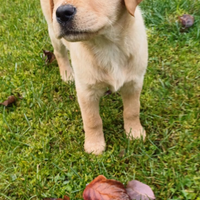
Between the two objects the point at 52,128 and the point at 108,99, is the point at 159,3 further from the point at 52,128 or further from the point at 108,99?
the point at 52,128

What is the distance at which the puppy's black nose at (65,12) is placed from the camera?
1699 millimetres

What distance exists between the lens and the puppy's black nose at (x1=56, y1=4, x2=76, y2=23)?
170 centimetres

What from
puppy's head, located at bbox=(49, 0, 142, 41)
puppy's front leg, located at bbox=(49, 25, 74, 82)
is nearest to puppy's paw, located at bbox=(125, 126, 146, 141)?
puppy's front leg, located at bbox=(49, 25, 74, 82)

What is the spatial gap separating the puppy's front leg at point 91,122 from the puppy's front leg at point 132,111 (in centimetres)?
29

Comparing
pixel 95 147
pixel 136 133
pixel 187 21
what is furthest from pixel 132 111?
pixel 187 21

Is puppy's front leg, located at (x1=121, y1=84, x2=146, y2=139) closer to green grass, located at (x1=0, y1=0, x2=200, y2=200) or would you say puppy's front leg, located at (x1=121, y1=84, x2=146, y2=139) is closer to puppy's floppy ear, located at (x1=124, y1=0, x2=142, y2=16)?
green grass, located at (x1=0, y1=0, x2=200, y2=200)

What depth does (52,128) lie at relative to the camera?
300cm

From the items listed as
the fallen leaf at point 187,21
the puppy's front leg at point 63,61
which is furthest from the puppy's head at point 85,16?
the fallen leaf at point 187,21

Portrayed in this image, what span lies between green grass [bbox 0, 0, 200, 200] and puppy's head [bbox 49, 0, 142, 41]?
1298mm

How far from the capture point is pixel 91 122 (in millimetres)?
2639

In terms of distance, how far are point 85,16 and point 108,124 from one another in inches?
60.5

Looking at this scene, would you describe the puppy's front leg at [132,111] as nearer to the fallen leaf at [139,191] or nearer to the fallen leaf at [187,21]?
the fallen leaf at [139,191]

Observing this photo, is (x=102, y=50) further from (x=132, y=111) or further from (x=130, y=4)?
(x=132, y=111)

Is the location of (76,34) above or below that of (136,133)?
above
